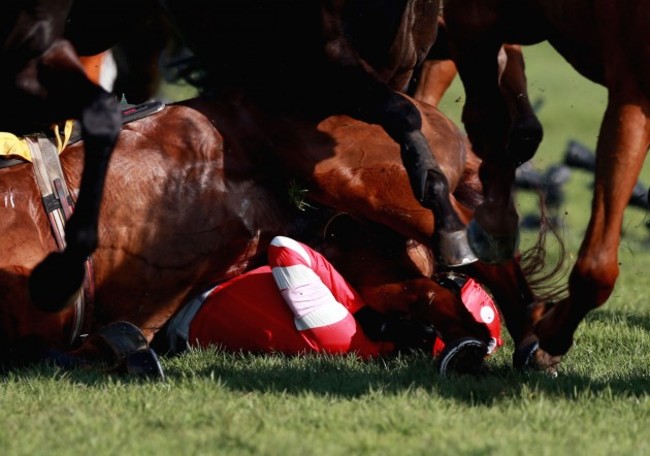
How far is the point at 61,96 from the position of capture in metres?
4.50

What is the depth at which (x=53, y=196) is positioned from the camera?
5211 mm

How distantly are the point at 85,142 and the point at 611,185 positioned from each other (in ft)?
5.91

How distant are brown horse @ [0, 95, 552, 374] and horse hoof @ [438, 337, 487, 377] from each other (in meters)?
0.30

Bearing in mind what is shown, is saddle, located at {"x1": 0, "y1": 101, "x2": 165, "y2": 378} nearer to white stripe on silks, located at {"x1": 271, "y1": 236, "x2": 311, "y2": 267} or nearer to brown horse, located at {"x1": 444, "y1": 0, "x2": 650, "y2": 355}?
white stripe on silks, located at {"x1": 271, "y1": 236, "x2": 311, "y2": 267}

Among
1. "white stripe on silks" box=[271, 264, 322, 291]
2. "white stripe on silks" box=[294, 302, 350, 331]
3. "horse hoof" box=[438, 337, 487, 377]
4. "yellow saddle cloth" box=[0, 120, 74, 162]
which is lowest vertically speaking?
"white stripe on silks" box=[294, 302, 350, 331]

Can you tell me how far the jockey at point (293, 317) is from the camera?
5285mm

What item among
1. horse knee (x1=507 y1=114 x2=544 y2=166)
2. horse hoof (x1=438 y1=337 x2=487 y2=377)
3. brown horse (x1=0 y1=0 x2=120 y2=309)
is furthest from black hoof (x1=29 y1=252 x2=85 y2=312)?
horse knee (x1=507 y1=114 x2=544 y2=166)

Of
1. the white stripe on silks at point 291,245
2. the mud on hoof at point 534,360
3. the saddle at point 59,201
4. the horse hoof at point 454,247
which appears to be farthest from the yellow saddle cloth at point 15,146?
the mud on hoof at point 534,360

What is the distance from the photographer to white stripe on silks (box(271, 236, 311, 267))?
5.32 metres

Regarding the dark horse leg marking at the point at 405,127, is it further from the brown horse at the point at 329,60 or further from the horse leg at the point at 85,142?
the horse leg at the point at 85,142

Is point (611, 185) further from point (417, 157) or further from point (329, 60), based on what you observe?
point (329, 60)

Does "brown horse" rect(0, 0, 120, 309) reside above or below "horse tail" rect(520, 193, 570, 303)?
above

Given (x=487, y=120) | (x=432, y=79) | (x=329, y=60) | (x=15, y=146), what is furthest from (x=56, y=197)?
(x=432, y=79)

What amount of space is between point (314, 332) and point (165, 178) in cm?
93
